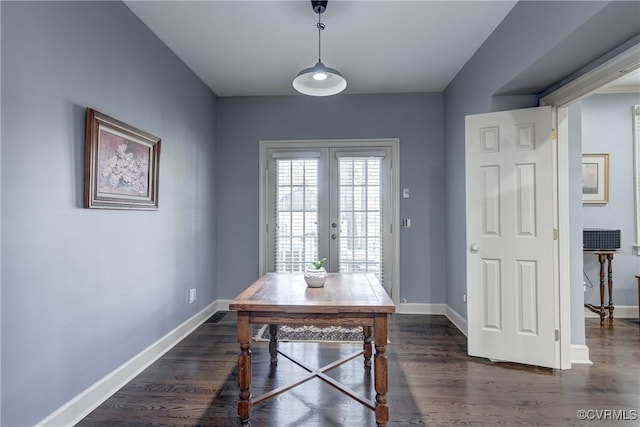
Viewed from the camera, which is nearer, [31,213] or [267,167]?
[31,213]

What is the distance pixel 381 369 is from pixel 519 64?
2.30m

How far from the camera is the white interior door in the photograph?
2.55m

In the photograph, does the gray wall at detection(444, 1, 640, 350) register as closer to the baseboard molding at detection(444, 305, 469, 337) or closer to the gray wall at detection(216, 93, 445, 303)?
the baseboard molding at detection(444, 305, 469, 337)

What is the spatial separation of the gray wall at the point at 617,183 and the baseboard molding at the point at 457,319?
5.58 feet

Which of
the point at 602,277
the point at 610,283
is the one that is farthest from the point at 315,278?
the point at 610,283

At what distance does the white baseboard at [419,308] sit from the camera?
4023 millimetres

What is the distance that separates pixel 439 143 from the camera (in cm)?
406

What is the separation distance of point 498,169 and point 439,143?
146 cm

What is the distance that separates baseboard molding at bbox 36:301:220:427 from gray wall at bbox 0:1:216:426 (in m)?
0.05

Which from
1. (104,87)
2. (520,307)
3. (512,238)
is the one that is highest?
(104,87)

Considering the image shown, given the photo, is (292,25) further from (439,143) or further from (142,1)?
(439,143)

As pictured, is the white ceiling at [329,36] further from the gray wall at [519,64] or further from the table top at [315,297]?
the table top at [315,297]

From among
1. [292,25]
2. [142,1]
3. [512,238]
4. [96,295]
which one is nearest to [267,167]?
[292,25]

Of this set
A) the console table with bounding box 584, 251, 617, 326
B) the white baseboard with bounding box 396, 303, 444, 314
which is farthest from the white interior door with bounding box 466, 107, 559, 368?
the console table with bounding box 584, 251, 617, 326
